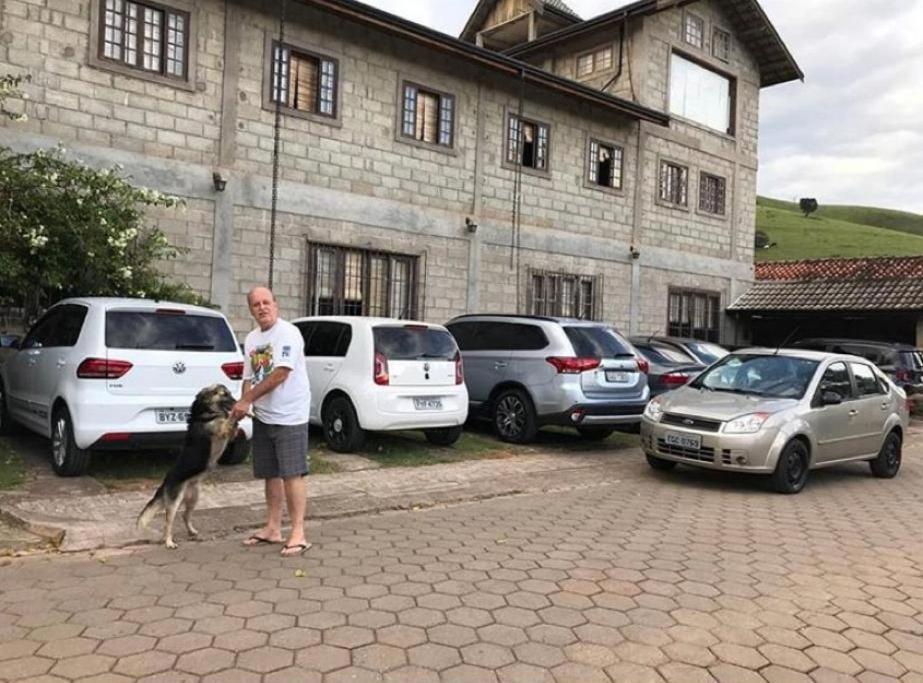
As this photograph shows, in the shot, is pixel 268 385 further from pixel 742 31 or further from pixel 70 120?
pixel 742 31

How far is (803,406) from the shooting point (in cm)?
880

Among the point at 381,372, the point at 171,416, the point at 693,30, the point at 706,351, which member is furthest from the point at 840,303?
the point at 171,416

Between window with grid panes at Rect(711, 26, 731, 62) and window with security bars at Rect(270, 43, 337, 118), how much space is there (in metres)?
12.5

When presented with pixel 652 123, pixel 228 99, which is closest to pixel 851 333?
pixel 652 123

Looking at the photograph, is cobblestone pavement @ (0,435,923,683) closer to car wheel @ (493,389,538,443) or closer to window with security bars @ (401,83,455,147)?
car wheel @ (493,389,538,443)

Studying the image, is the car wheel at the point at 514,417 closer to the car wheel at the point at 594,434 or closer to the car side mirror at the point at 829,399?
the car wheel at the point at 594,434

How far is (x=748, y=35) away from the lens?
22766mm

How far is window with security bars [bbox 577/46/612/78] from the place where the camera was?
21.0 m

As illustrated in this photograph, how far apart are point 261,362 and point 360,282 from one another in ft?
30.7

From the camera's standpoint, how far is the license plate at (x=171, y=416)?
7457mm

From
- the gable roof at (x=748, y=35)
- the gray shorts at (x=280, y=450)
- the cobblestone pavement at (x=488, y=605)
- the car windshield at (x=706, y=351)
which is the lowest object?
the cobblestone pavement at (x=488, y=605)

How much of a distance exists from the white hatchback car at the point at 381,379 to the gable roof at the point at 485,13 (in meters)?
15.6

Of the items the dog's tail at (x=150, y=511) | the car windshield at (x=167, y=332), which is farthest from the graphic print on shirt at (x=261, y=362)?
the car windshield at (x=167, y=332)

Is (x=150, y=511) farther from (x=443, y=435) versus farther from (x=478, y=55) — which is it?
(x=478, y=55)
